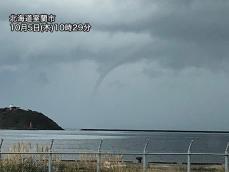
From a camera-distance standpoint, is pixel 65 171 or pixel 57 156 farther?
pixel 57 156

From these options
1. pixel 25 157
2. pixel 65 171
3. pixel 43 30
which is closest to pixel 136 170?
pixel 65 171

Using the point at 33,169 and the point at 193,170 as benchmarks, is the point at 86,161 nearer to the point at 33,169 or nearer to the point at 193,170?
the point at 33,169

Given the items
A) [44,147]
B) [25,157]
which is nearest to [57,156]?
[44,147]

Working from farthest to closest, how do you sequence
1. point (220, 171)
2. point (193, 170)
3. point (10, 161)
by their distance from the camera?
point (193, 170)
point (220, 171)
point (10, 161)

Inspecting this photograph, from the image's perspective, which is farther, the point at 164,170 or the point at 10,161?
the point at 164,170

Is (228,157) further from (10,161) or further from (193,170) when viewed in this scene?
(10,161)

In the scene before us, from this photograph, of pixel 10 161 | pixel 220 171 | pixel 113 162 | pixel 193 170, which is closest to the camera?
pixel 10 161

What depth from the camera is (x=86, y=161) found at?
2761 cm

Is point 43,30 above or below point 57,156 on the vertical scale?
above

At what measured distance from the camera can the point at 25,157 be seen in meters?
26.2

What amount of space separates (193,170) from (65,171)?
9391 mm

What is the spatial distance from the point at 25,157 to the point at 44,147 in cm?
194

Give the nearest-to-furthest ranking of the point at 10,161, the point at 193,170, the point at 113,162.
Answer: the point at 10,161, the point at 113,162, the point at 193,170

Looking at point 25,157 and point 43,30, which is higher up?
point 43,30
